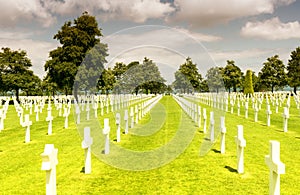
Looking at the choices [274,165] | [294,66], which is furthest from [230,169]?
[294,66]

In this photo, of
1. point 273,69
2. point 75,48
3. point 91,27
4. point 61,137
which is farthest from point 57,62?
point 273,69

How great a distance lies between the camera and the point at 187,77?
212ft

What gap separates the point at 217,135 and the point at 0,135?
35.3 feet

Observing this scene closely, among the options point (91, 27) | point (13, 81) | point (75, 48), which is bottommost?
point (13, 81)

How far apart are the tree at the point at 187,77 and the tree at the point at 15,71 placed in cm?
2810

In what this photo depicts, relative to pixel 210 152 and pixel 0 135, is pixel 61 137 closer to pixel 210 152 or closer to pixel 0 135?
pixel 0 135

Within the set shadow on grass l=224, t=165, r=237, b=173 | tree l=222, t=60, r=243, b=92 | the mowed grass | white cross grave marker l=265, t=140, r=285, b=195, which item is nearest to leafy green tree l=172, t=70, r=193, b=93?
tree l=222, t=60, r=243, b=92

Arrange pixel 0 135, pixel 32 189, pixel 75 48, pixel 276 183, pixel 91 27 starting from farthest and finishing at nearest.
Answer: pixel 91 27 < pixel 75 48 < pixel 0 135 < pixel 32 189 < pixel 276 183

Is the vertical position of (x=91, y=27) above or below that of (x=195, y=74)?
above

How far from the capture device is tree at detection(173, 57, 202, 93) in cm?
5261

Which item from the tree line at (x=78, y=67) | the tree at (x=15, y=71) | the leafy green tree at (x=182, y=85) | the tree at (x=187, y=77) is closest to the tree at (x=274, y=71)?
the tree line at (x=78, y=67)

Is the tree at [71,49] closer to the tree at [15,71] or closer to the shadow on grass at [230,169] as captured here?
the tree at [15,71]

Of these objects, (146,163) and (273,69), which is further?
(273,69)

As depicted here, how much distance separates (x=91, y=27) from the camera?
5466cm
